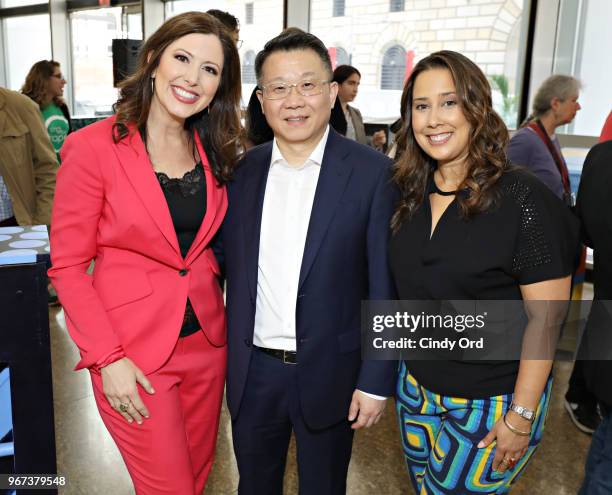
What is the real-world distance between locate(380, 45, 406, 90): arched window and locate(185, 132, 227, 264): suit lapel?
5.50 meters

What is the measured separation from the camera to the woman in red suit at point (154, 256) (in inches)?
61.4

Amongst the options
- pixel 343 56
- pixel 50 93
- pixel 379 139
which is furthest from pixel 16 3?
pixel 379 139

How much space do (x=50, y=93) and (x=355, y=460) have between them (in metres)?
4.14

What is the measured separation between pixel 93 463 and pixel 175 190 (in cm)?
170

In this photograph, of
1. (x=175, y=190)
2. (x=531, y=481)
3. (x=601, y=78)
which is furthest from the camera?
(x=601, y=78)

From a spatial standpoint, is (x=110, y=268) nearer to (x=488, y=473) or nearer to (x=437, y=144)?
(x=437, y=144)

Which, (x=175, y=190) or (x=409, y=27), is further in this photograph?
(x=409, y=27)

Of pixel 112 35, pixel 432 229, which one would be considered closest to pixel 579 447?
pixel 432 229

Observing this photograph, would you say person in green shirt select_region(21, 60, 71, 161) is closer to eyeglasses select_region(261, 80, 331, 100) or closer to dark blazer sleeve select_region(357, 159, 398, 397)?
eyeglasses select_region(261, 80, 331, 100)

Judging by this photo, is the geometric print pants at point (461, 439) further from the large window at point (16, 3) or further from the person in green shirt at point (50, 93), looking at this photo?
the large window at point (16, 3)

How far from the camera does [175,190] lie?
1.68m

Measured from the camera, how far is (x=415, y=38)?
263 inches

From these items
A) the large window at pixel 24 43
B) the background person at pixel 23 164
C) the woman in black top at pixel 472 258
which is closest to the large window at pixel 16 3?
the large window at pixel 24 43

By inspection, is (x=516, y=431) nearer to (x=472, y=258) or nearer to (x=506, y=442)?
(x=506, y=442)
